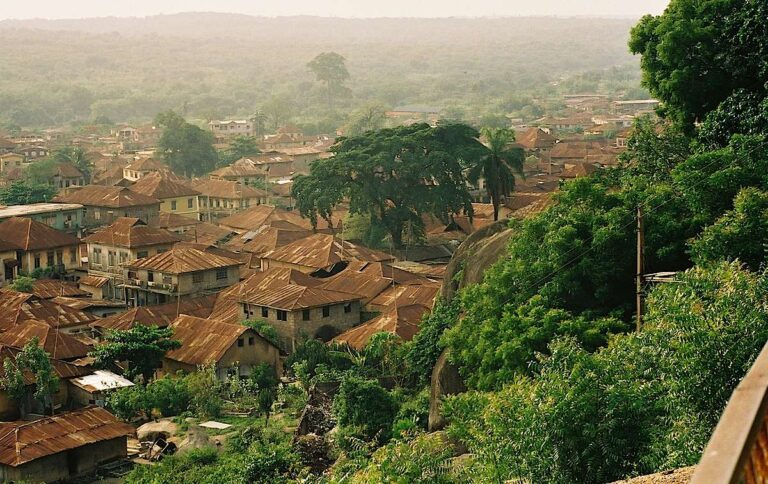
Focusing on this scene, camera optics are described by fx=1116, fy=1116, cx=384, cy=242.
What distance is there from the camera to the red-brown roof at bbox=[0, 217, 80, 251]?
41912 mm

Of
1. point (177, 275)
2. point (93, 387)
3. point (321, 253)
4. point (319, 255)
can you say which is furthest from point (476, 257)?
A: point (321, 253)

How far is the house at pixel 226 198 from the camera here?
201ft

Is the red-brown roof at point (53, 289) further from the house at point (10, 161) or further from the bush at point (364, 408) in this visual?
the house at point (10, 161)

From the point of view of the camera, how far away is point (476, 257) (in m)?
21.4

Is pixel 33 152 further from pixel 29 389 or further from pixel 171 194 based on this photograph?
pixel 29 389

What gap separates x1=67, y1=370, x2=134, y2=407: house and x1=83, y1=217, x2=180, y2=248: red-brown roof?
1629cm

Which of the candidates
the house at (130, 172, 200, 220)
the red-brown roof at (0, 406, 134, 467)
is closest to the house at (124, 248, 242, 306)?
the red-brown roof at (0, 406, 134, 467)

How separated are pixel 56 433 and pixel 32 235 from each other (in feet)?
74.5

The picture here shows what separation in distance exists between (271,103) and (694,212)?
385 ft

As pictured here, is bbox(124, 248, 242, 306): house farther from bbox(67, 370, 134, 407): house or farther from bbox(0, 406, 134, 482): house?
bbox(0, 406, 134, 482): house

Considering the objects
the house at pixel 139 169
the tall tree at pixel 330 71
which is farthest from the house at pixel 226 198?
the tall tree at pixel 330 71

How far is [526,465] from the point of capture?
378 inches

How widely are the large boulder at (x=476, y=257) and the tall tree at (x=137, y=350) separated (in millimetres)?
7941

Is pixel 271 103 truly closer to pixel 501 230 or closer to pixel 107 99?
pixel 107 99
